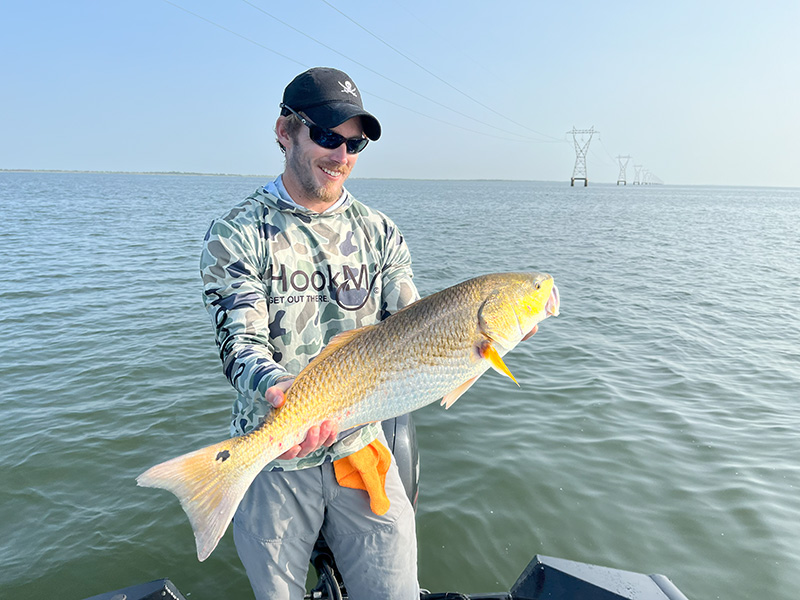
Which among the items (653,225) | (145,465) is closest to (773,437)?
(145,465)

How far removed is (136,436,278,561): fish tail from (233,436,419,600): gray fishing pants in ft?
2.00

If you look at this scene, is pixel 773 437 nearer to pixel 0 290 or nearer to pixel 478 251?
pixel 478 251

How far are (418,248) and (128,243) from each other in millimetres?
13496

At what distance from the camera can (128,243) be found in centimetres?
2362

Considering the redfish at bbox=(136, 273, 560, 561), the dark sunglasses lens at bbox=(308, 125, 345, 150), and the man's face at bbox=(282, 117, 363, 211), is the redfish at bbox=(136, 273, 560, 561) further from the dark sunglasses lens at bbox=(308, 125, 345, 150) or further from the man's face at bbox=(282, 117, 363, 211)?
the dark sunglasses lens at bbox=(308, 125, 345, 150)

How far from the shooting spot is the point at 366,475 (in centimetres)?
298

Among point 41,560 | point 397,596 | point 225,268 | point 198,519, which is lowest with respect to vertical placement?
point 41,560

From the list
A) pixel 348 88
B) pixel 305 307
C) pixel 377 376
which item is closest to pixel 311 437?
pixel 377 376

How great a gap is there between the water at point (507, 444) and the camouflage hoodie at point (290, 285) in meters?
3.15

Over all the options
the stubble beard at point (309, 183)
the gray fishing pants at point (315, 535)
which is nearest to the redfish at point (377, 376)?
the gray fishing pants at point (315, 535)

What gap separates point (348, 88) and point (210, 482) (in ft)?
7.74

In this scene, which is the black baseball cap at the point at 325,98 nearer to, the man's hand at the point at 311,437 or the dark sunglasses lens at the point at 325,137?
the dark sunglasses lens at the point at 325,137

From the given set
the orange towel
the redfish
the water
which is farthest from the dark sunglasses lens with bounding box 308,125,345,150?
the water

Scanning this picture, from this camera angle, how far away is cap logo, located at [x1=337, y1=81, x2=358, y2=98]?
310 cm
